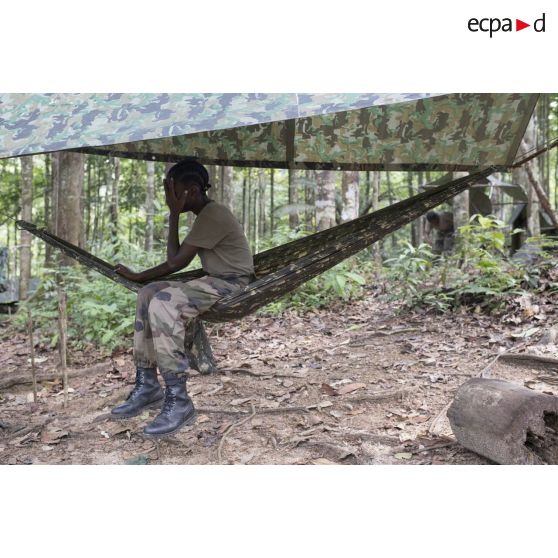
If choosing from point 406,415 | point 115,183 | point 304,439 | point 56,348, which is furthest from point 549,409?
point 115,183

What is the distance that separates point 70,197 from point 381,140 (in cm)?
306

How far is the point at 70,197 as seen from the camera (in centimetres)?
496

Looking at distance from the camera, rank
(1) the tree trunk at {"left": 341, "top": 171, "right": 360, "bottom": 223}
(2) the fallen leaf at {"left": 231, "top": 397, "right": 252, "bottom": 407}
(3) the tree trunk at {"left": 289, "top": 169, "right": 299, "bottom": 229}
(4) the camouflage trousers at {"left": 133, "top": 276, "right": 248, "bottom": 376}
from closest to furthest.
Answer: (4) the camouflage trousers at {"left": 133, "top": 276, "right": 248, "bottom": 376}
(2) the fallen leaf at {"left": 231, "top": 397, "right": 252, "bottom": 407}
(1) the tree trunk at {"left": 341, "top": 171, "right": 360, "bottom": 223}
(3) the tree trunk at {"left": 289, "top": 169, "right": 299, "bottom": 229}

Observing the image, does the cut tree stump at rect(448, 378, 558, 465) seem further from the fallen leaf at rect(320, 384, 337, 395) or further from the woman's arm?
the woman's arm

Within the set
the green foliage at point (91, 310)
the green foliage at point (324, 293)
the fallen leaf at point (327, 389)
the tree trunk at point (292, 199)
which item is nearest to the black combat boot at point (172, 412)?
the fallen leaf at point (327, 389)

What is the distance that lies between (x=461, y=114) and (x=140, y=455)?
2530mm

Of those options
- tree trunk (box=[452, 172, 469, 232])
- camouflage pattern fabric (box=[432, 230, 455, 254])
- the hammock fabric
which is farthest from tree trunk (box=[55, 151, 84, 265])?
camouflage pattern fabric (box=[432, 230, 455, 254])

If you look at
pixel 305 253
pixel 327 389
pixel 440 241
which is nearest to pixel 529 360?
pixel 327 389

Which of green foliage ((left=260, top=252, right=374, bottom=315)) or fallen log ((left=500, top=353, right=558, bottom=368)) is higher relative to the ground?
green foliage ((left=260, top=252, right=374, bottom=315))

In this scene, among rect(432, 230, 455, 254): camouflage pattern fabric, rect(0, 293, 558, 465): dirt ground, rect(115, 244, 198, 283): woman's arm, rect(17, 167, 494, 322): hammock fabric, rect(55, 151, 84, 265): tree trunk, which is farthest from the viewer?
rect(432, 230, 455, 254): camouflage pattern fabric

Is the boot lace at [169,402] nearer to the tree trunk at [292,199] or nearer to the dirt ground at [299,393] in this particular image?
the dirt ground at [299,393]

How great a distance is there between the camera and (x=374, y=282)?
19.5ft

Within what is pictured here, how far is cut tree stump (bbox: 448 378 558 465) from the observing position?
76.5 inches

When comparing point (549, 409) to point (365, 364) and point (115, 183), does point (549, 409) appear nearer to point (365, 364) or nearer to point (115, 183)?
point (365, 364)
